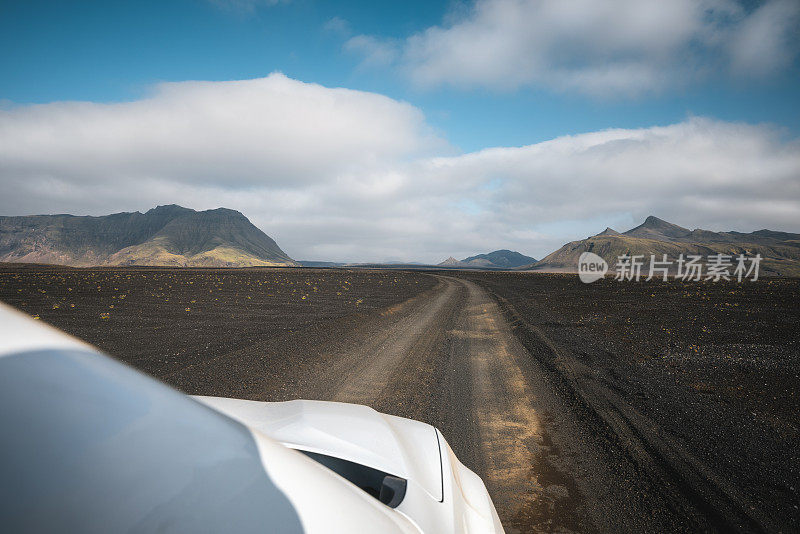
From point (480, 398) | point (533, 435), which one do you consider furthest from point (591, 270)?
point (533, 435)

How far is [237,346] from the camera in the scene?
914 centimetres

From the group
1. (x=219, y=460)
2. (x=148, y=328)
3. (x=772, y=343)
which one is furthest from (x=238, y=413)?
(x=772, y=343)

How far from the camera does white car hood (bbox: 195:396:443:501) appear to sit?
201cm

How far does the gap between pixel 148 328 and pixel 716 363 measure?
16.6m

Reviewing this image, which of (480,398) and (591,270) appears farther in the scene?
(591,270)

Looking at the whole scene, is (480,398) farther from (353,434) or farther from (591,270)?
(591,270)

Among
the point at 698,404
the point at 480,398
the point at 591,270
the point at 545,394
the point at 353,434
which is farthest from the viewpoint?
the point at 591,270

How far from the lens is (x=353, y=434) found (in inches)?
88.3

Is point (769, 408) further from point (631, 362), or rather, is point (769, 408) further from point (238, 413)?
point (238, 413)

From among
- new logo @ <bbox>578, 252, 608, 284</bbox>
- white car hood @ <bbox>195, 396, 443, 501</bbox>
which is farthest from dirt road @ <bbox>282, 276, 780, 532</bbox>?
new logo @ <bbox>578, 252, 608, 284</bbox>

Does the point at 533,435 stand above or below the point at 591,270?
below

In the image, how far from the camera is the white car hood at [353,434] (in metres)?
2.01

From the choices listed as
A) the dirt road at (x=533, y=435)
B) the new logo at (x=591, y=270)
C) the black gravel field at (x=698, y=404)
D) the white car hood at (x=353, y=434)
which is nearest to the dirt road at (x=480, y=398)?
the dirt road at (x=533, y=435)

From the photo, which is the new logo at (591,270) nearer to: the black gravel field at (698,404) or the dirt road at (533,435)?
the black gravel field at (698,404)
